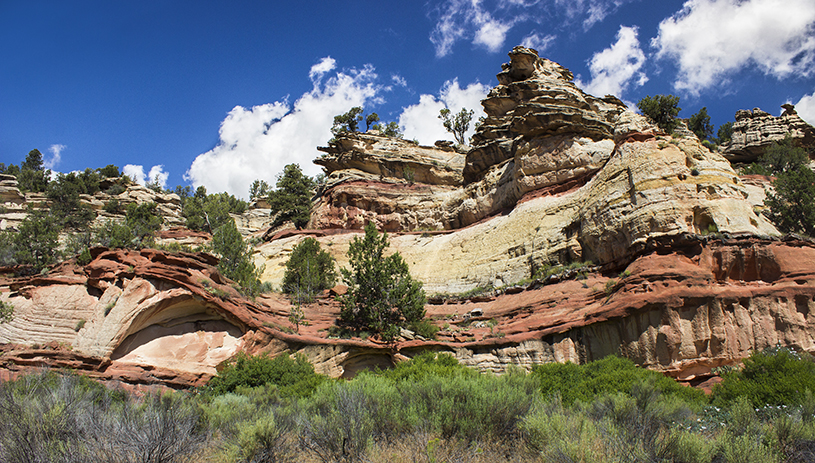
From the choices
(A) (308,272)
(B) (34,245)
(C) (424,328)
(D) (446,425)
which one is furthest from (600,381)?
(B) (34,245)

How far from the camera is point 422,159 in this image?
164 feet

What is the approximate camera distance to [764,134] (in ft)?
156

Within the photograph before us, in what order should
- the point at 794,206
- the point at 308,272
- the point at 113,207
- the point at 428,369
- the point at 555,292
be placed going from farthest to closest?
the point at 113,207
the point at 794,206
the point at 308,272
the point at 555,292
the point at 428,369

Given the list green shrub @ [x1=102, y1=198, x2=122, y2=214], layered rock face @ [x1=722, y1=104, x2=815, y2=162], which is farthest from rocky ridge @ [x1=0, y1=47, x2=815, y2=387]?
green shrub @ [x1=102, y1=198, x2=122, y2=214]

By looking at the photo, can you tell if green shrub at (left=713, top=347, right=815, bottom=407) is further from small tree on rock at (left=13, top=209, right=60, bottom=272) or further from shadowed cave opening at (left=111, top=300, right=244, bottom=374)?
small tree on rock at (left=13, top=209, right=60, bottom=272)

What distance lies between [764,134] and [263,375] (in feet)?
182

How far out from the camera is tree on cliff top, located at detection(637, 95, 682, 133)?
4362 centimetres

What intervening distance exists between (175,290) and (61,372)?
491 cm

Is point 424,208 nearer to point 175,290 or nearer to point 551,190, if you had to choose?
point 551,190

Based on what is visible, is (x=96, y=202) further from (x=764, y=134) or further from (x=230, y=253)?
(x=764, y=134)

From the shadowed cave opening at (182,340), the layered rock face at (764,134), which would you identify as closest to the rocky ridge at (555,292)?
the shadowed cave opening at (182,340)

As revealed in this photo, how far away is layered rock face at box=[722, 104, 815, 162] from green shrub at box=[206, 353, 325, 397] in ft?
164

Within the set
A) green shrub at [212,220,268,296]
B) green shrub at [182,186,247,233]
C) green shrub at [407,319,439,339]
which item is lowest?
green shrub at [407,319,439,339]

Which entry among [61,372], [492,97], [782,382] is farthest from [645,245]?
[492,97]
